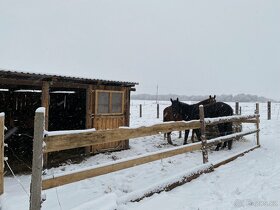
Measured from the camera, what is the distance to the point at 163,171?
706 centimetres

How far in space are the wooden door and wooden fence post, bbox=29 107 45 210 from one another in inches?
267

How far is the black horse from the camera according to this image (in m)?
11.0

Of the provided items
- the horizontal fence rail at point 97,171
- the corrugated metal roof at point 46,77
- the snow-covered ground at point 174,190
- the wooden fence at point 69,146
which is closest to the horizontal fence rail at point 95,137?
the wooden fence at point 69,146

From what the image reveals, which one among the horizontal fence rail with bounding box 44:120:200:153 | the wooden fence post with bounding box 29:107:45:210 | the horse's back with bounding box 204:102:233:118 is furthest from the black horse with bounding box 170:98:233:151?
the wooden fence post with bounding box 29:107:45:210

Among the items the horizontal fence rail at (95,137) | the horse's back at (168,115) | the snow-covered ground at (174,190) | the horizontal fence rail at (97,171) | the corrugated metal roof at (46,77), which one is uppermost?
the corrugated metal roof at (46,77)

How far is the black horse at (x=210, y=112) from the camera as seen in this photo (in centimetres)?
1099

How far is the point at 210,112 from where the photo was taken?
448 inches

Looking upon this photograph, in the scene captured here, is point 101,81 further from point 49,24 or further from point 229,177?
point 49,24

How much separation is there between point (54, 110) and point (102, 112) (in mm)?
4841

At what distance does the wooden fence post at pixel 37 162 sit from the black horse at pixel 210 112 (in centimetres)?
809

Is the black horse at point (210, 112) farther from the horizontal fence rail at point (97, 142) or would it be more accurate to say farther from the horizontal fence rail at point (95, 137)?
the horizontal fence rail at point (95, 137)

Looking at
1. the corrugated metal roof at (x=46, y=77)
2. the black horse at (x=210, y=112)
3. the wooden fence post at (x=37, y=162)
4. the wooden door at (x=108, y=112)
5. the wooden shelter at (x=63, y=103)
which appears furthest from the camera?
the black horse at (x=210, y=112)

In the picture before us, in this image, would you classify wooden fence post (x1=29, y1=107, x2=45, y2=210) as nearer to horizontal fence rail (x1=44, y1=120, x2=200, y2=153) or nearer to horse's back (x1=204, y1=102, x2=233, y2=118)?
horizontal fence rail (x1=44, y1=120, x2=200, y2=153)

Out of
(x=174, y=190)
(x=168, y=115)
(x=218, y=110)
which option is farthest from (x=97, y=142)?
(x=168, y=115)
